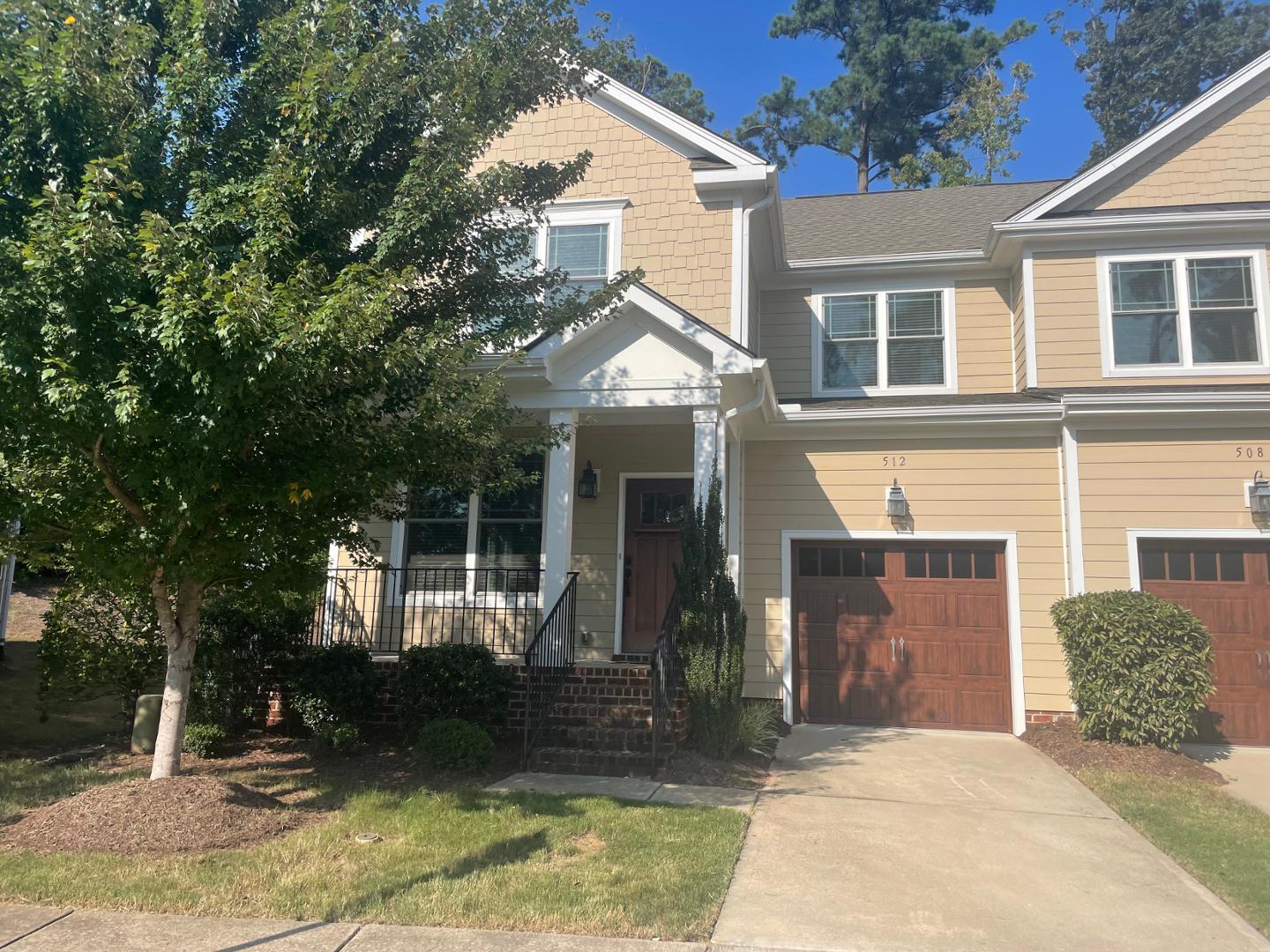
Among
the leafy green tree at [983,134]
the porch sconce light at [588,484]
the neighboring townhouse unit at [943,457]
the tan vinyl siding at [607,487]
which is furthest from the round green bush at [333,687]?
the leafy green tree at [983,134]

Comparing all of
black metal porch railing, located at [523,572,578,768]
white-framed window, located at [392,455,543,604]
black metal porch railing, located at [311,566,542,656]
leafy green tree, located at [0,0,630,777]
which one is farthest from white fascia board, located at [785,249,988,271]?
black metal porch railing, located at [523,572,578,768]

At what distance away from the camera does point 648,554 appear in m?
10.4

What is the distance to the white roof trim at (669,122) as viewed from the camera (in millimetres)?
10523

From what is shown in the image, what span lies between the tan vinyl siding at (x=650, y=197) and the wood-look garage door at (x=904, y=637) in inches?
130

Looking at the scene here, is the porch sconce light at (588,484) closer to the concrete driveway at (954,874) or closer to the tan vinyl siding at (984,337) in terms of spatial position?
the concrete driveway at (954,874)

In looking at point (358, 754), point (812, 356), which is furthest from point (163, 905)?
point (812, 356)

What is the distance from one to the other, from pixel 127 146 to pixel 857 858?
253 inches

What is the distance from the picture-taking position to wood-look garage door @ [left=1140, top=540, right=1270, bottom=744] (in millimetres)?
9047

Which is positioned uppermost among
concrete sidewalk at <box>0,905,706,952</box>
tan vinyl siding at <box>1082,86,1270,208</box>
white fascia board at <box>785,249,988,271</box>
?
tan vinyl siding at <box>1082,86,1270,208</box>

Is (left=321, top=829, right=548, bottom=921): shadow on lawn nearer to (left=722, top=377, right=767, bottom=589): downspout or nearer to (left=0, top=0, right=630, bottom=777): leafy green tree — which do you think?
(left=0, top=0, right=630, bottom=777): leafy green tree

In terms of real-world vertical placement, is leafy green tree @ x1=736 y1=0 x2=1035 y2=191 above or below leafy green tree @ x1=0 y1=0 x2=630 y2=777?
above

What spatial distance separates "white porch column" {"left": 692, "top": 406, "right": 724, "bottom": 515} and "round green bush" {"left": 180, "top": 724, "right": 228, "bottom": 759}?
193 inches

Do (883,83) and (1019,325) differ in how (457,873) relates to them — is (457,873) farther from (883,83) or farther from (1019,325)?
(883,83)

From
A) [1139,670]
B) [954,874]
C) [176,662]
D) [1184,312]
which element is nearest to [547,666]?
[176,662]
